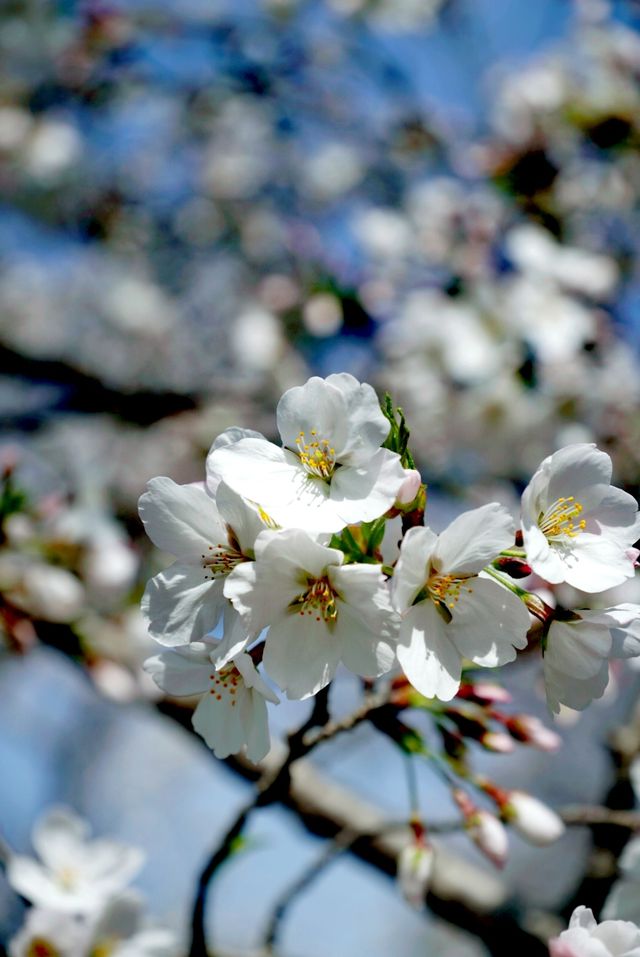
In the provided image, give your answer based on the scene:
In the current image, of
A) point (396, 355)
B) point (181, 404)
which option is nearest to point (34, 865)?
point (396, 355)

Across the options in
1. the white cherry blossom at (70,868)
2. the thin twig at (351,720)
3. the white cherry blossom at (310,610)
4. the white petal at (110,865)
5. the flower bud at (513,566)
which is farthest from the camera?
the white petal at (110,865)

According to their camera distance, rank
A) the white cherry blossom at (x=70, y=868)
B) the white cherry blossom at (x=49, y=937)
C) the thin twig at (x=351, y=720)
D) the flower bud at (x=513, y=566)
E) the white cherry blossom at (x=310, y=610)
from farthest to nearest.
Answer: the white cherry blossom at (x=70, y=868) < the white cherry blossom at (x=49, y=937) < the thin twig at (x=351, y=720) < the flower bud at (x=513, y=566) < the white cherry blossom at (x=310, y=610)

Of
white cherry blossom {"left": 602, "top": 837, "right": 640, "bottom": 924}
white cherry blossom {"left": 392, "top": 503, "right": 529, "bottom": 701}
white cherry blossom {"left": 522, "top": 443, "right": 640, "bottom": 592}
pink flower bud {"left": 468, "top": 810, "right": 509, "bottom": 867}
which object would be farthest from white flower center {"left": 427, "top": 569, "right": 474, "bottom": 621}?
white cherry blossom {"left": 602, "top": 837, "right": 640, "bottom": 924}

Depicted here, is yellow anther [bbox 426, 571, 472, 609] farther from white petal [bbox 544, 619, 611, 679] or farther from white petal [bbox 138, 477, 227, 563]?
white petal [bbox 138, 477, 227, 563]

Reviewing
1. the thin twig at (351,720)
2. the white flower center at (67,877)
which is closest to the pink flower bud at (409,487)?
the thin twig at (351,720)

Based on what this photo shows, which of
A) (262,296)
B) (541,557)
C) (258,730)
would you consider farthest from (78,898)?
(262,296)

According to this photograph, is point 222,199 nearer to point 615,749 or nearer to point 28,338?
point 28,338

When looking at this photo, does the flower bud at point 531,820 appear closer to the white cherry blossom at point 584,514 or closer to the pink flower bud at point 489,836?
the pink flower bud at point 489,836
